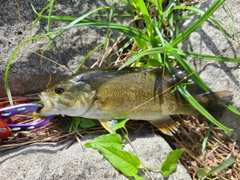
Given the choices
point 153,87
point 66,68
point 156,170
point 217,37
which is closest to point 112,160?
point 156,170

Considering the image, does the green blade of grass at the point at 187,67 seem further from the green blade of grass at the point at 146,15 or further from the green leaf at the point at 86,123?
the green leaf at the point at 86,123

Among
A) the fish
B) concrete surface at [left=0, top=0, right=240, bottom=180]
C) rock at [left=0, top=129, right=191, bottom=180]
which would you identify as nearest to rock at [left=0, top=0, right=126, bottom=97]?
concrete surface at [left=0, top=0, right=240, bottom=180]

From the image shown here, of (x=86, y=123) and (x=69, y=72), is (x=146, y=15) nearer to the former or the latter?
(x=69, y=72)

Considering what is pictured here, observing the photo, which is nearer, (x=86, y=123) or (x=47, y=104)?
(x=47, y=104)

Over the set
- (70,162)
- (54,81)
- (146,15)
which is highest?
(146,15)

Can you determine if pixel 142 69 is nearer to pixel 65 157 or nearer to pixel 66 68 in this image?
pixel 66 68

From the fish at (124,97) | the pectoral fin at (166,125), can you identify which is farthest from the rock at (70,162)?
the fish at (124,97)

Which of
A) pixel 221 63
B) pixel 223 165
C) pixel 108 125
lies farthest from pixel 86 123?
pixel 221 63
